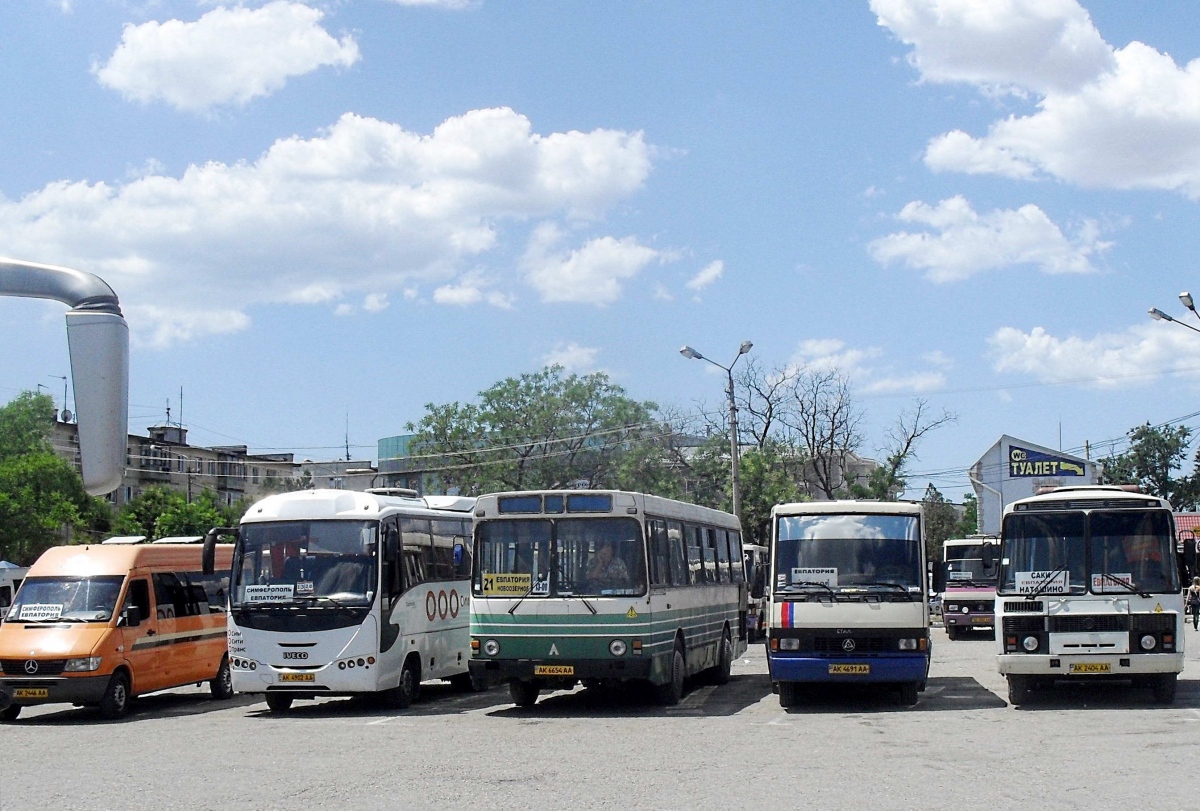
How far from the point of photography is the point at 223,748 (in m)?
14.4

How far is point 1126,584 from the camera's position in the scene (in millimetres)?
16344

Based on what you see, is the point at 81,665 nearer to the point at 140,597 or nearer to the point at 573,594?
the point at 140,597

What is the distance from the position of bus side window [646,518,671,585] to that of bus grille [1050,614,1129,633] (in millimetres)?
4913

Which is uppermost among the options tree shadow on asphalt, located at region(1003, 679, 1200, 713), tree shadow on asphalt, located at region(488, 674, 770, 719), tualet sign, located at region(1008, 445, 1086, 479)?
tualet sign, located at region(1008, 445, 1086, 479)

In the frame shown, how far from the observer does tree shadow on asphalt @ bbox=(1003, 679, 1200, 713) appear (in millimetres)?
16253

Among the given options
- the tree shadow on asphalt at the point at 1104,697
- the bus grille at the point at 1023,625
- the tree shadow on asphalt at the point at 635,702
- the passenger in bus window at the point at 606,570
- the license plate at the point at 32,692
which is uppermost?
the passenger in bus window at the point at 606,570

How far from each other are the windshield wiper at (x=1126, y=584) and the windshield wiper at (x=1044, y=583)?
0.47 metres

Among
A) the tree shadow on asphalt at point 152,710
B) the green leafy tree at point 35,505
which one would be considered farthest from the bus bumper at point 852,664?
the green leafy tree at point 35,505

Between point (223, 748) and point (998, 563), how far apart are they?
374 inches

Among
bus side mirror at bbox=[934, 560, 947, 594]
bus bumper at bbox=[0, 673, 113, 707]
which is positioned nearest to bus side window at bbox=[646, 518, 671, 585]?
bus side mirror at bbox=[934, 560, 947, 594]

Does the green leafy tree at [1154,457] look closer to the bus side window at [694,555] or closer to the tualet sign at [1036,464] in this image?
the tualet sign at [1036,464]

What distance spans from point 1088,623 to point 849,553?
2983 mm

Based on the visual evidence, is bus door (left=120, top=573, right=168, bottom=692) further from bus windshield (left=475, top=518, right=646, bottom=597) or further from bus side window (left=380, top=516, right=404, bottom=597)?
bus windshield (left=475, top=518, right=646, bottom=597)

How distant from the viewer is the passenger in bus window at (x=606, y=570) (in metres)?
17.3
